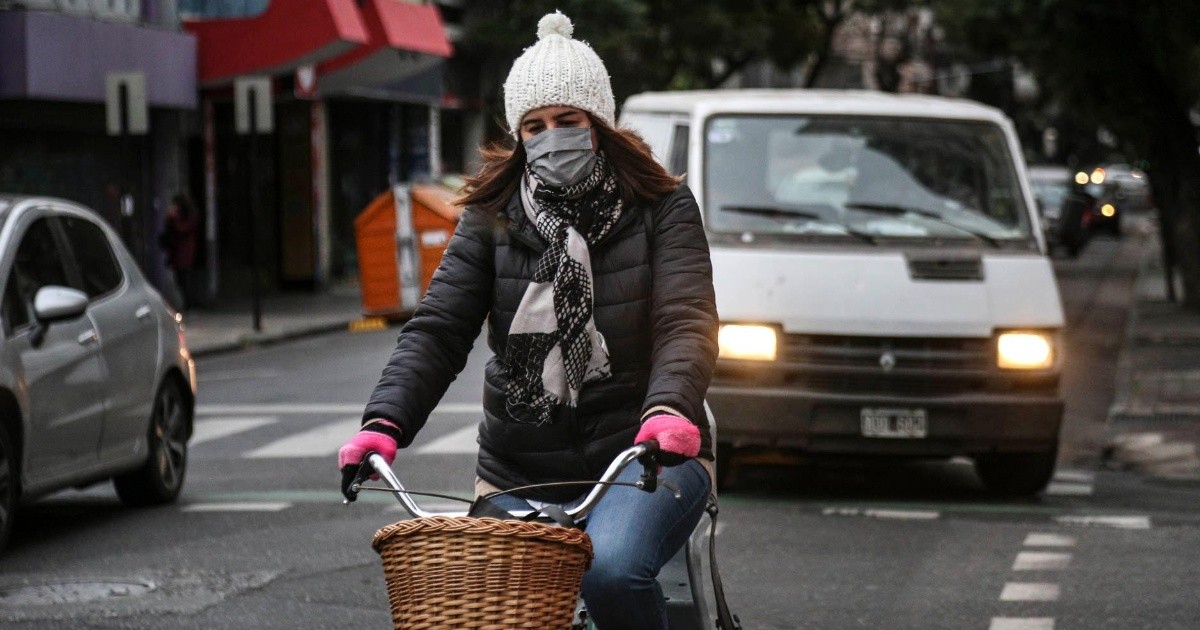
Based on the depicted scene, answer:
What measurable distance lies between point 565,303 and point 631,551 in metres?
0.62

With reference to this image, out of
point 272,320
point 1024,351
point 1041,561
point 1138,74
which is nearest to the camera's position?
point 1041,561

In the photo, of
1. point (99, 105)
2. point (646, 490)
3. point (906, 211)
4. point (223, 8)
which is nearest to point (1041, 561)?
point (906, 211)

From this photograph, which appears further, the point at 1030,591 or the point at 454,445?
the point at 454,445

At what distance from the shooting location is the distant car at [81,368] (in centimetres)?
845

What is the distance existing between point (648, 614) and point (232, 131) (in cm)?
2949

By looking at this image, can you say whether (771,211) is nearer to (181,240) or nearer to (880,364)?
(880,364)

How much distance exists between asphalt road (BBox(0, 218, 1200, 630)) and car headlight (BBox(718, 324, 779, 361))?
758 mm

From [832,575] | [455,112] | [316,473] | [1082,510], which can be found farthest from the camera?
[455,112]

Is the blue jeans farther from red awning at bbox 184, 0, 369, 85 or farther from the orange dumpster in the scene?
red awning at bbox 184, 0, 369, 85

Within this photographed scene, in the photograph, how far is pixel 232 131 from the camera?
32375 millimetres

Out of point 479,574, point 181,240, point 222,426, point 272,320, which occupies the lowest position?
point 272,320

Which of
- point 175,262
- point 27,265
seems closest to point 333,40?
point 175,262

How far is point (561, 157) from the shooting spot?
4.12 meters

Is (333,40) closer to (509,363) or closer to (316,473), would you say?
(316,473)
